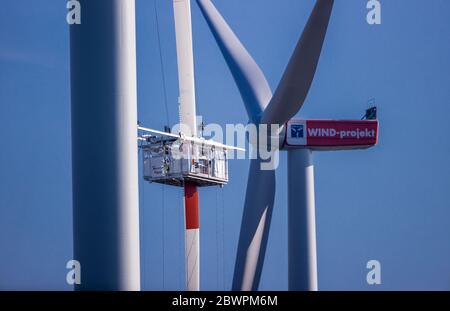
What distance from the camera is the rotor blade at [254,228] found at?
25.5 m

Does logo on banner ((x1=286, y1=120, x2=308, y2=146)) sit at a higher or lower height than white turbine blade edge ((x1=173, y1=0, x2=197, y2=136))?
lower

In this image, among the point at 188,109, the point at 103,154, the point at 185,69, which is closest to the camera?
the point at 103,154

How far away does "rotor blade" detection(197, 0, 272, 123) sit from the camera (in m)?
27.6

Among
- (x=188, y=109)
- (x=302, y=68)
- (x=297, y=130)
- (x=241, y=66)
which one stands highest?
(x=188, y=109)

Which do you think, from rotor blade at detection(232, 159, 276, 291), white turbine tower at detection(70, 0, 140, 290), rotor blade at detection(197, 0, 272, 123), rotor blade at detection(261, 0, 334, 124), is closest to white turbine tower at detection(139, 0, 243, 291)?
rotor blade at detection(197, 0, 272, 123)

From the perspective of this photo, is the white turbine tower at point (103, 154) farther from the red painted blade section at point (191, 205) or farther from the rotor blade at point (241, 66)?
the red painted blade section at point (191, 205)

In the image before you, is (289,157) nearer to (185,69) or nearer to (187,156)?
(187,156)

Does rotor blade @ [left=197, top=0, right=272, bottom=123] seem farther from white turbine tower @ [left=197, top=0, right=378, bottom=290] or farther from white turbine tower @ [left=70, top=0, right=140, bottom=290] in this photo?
white turbine tower @ [left=70, top=0, right=140, bottom=290]

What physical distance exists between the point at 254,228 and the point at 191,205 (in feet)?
52.7

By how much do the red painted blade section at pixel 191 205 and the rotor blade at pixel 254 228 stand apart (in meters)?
13.5

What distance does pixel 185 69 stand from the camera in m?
43.3

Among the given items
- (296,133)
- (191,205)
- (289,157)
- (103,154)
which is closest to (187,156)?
(191,205)

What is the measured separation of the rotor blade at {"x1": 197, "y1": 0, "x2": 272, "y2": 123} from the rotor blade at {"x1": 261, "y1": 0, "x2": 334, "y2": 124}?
6.51 ft
